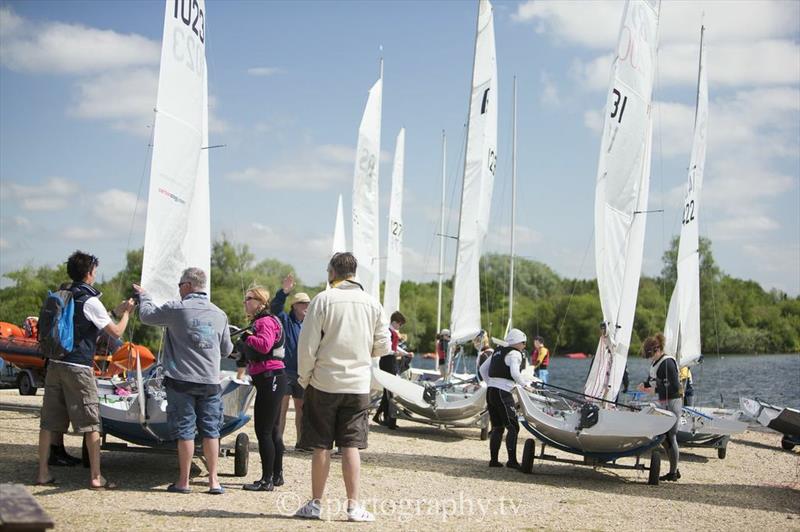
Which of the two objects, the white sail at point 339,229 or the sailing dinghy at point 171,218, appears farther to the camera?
the white sail at point 339,229

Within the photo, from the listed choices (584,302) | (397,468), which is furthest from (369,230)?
(584,302)

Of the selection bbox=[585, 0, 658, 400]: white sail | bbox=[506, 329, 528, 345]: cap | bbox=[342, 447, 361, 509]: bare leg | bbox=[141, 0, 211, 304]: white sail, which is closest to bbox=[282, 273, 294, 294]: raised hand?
bbox=[141, 0, 211, 304]: white sail

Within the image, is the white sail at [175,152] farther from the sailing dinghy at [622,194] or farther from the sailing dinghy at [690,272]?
the sailing dinghy at [690,272]

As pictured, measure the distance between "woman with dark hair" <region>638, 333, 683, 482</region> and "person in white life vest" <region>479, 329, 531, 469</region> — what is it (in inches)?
58.0

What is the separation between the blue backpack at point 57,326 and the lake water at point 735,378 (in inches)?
510

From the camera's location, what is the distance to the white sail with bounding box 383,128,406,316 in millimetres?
25422

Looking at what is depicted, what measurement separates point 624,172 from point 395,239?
1513cm

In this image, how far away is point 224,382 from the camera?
7965 mm

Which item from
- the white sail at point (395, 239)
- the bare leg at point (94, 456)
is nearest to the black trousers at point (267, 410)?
the bare leg at point (94, 456)

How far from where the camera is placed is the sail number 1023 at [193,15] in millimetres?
9180

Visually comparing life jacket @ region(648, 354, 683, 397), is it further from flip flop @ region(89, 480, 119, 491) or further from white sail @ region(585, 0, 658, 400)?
flip flop @ region(89, 480, 119, 491)

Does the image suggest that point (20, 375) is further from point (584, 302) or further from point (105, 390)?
point (584, 302)

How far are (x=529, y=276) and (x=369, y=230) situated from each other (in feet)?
222
